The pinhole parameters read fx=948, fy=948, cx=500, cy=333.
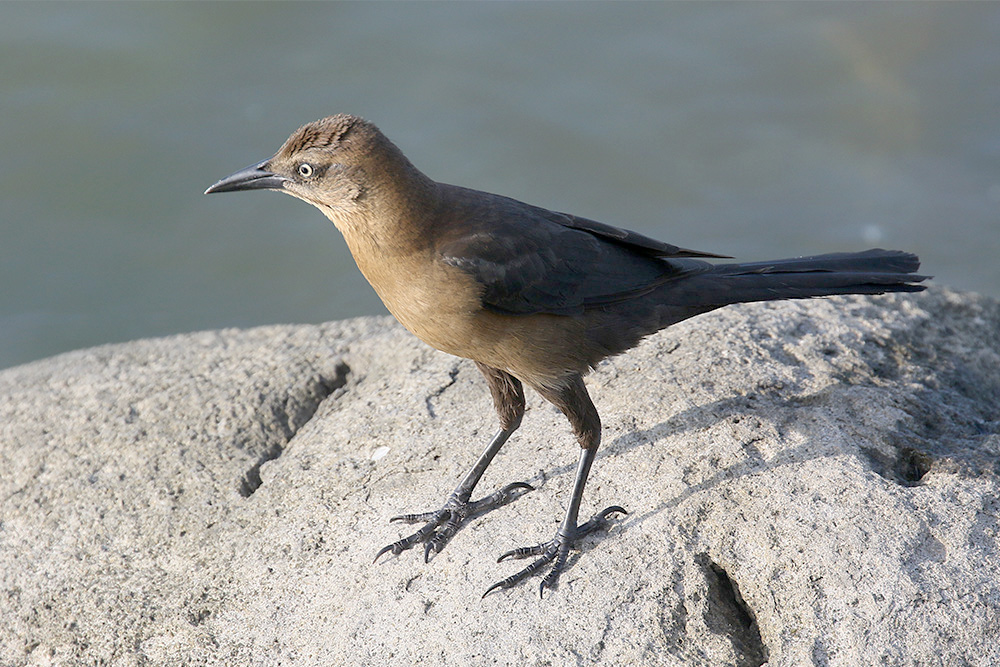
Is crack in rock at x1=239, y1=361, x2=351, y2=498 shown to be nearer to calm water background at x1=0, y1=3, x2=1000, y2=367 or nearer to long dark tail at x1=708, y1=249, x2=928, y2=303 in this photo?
long dark tail at x1=708, y1=249, x2=928, y2=303

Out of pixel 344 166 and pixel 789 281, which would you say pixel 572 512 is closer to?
pixel 789 281

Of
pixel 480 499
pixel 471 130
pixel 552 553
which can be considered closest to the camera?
pixel 552 553

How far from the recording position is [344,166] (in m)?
3.30

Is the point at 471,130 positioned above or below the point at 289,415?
above

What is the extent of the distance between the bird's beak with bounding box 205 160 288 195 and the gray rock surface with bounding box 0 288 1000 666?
3.60ft

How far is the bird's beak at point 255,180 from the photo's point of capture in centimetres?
344

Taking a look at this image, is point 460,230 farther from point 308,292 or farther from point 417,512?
point 308,292

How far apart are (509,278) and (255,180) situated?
3.33 feet

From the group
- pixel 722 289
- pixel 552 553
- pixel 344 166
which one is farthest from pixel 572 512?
pixel 344 166

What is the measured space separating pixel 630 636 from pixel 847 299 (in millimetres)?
2328

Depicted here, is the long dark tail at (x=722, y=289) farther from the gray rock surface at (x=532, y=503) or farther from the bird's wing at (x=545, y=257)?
the gray rock surface at (x=532, y=503)

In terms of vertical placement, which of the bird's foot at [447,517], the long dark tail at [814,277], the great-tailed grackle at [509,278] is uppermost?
the long dark tail at [814,277]

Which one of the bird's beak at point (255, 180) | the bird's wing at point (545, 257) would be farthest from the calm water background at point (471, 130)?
the bird's wing at point (545, 257)

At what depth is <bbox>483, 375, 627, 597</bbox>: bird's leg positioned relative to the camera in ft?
10.3
